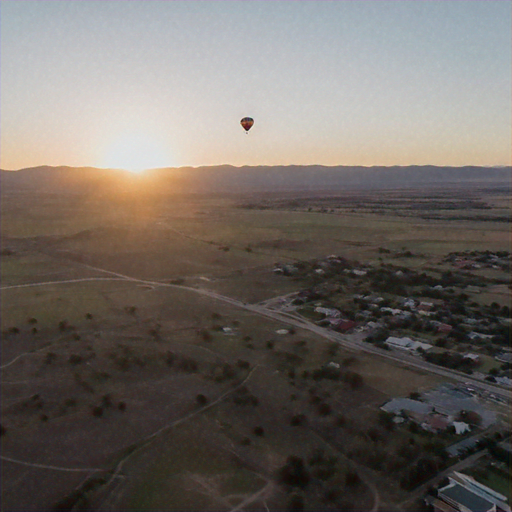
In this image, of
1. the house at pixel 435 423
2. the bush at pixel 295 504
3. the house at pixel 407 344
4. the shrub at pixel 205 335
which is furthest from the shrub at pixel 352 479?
the shrub at pixel 205 335

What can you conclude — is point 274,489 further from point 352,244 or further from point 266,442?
point 352,244

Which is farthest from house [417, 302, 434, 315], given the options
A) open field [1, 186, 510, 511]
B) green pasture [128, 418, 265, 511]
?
green pasture [128, 418, 265, 511]

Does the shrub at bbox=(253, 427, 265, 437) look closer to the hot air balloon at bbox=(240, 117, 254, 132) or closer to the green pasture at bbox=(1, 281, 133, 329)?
the green pasture at bbox=(1, 281, 133, 329)

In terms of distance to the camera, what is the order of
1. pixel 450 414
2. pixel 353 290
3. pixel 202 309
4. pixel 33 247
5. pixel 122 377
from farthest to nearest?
pixel 33 247, pixel 353 290, pixel 202 309, pixel 122 377, pixel 450 414

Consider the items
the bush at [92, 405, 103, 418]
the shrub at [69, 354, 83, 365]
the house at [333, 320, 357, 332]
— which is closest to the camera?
the bush at [92, 405, 103, 418]

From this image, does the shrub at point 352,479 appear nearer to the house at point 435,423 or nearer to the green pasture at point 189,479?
the green pasture at point 189,479

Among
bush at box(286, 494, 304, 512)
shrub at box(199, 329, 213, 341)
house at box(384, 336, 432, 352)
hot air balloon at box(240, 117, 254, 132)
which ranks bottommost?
bush at box(286, 494, 304, 512)

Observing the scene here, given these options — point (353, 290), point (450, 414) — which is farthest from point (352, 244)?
point (450, 414)
